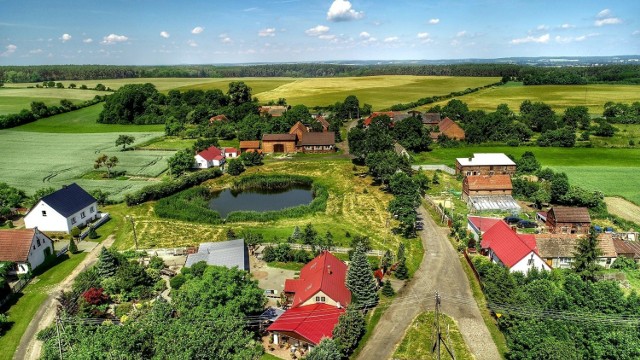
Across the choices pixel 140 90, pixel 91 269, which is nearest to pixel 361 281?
pixel 91 269

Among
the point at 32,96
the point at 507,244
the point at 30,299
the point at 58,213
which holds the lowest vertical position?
the point at 30,299

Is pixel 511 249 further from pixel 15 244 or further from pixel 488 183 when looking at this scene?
pixel 15 244

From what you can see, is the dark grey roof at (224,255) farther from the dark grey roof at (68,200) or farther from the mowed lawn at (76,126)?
the mowed lawn at (76,126)

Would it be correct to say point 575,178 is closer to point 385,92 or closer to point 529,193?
point 529,193

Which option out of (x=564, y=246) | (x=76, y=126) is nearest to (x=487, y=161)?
(x=564, y=246)

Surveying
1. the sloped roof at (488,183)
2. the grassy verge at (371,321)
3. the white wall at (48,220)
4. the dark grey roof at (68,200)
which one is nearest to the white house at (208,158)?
the dark grey roof at (68,200)

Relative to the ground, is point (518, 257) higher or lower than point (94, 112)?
lower
